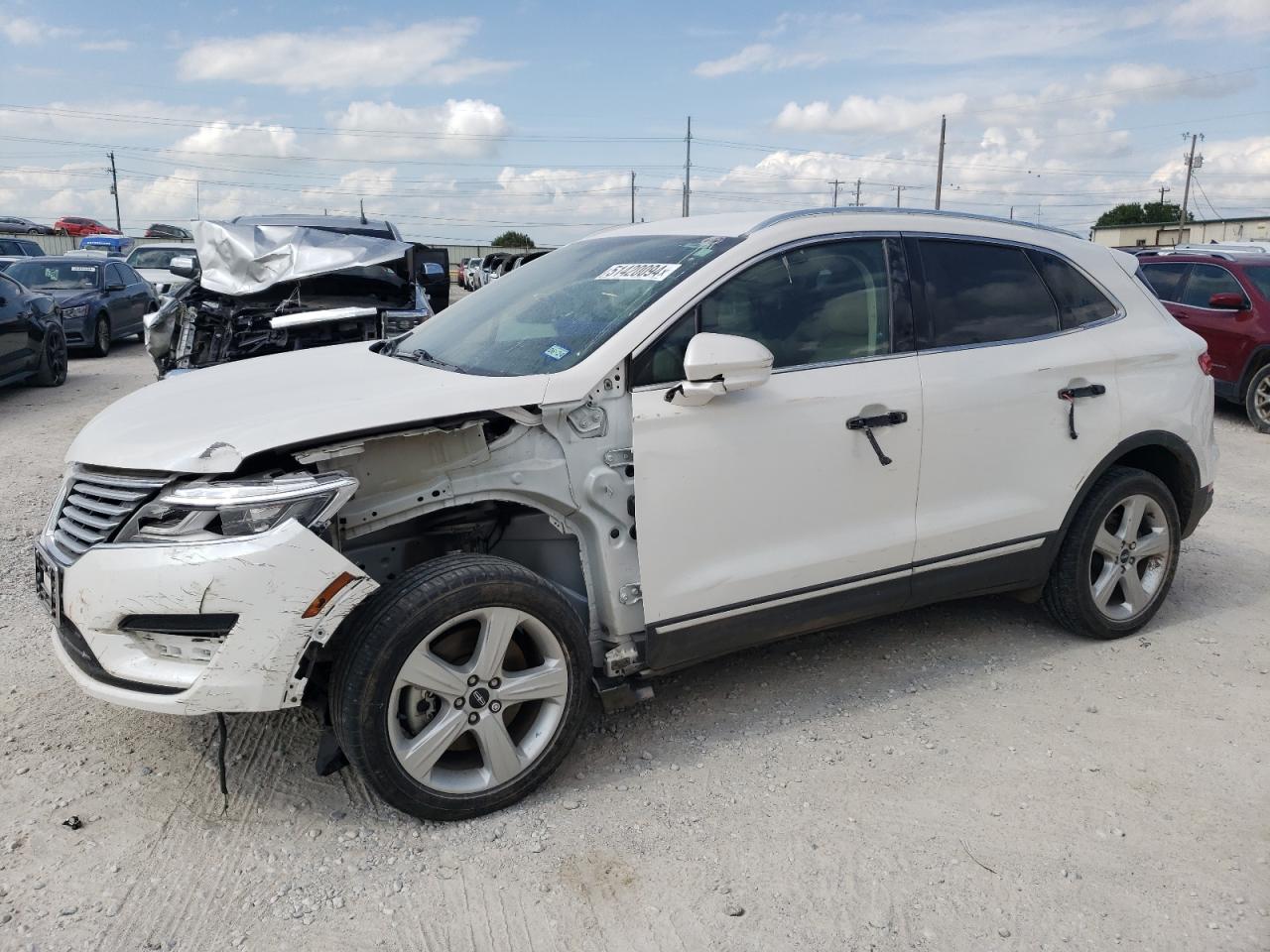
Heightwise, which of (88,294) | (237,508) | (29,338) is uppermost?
(237,508)

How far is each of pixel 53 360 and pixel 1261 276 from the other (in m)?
13.4

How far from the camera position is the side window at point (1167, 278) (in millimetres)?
10914

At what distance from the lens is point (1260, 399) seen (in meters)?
9.94

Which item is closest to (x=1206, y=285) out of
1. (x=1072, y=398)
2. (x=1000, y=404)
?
(x=1072, y=398)

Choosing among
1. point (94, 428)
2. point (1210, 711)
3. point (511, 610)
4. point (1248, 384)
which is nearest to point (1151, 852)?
point (1210, 711)

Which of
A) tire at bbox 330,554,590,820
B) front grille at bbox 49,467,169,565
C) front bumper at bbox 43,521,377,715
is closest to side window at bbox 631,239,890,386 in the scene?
tire at bbox 330,554,590,820

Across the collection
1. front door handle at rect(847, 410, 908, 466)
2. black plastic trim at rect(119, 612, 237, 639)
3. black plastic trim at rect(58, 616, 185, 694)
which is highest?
front door handle at rect(847, 410, 908, 466)

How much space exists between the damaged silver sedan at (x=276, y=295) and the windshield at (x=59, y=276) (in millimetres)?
7623

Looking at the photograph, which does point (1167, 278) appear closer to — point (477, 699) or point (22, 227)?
point (477, 699)

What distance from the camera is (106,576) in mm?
2752

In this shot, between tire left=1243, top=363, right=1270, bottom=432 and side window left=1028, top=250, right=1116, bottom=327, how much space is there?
6954mm

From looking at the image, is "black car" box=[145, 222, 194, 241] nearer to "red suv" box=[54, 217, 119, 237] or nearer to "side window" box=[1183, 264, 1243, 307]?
"red suv" box=[54, 217, 119, 237]

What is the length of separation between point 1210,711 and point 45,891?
161 inches

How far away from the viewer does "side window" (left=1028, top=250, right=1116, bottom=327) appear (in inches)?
166
